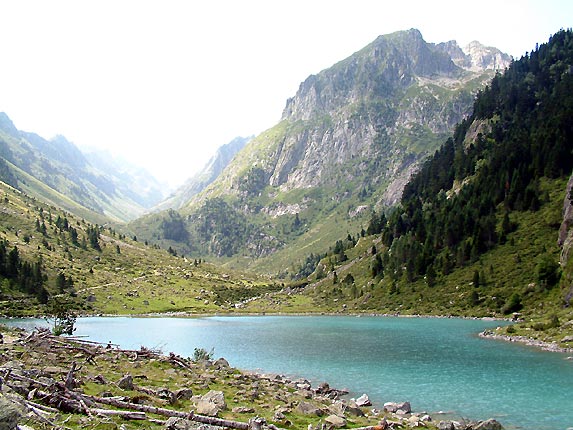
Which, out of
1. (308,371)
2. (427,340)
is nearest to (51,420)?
(308,371)

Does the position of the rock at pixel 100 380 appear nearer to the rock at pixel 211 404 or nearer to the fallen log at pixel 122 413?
the rock at pixel 211 404

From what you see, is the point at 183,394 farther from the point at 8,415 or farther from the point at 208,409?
the point at 8,415

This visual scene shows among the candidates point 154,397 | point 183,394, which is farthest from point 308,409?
point 154,397

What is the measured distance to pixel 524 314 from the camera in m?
93.7

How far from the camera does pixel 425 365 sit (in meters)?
56.3

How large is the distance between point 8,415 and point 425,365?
51.7 meters

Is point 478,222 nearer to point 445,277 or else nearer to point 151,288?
point 445,277

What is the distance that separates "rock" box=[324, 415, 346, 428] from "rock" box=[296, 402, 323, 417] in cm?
163

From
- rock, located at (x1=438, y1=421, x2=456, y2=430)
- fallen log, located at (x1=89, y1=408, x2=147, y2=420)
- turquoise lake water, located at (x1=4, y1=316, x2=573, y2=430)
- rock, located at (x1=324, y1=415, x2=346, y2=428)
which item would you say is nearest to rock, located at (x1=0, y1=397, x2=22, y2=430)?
fallen log, located at (x1=89, y1=408, x2=147, y2=420)

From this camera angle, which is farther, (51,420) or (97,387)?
(97,387)

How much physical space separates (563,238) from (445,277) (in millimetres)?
38425

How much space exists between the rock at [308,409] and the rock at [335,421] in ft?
5.36

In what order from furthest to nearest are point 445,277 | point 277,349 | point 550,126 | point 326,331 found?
point 550,126
point 445,277
point 326,331
point 277,349

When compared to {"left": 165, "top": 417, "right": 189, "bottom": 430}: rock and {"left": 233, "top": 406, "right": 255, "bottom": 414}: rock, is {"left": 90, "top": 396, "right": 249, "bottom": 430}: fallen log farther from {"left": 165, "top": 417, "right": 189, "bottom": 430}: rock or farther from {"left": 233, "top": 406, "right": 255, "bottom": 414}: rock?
{"left": 233, "top": 406, "right": 255, "bottom": 414}: rock
